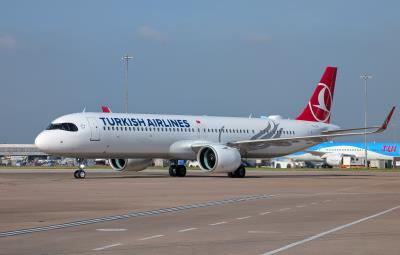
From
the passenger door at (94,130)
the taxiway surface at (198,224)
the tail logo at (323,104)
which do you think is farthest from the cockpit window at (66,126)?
the tail logo at (323,104)

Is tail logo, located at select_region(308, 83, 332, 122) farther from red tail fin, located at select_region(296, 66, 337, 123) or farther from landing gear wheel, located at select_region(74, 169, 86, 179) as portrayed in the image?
landing gear wheel, located at select_region(74, 169, 86, 179)

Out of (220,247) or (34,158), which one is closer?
(220,247)

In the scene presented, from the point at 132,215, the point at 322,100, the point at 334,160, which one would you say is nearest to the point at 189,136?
the point at 322,100

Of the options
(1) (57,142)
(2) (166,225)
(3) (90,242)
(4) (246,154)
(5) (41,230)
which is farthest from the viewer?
(4) (246,154)

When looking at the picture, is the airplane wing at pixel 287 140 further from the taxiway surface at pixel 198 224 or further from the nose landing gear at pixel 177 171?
the taxiway surface at pixel 198 224

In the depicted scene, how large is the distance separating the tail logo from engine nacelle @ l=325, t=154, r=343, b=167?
58462 millimetres

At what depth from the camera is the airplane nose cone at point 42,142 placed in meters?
46.6

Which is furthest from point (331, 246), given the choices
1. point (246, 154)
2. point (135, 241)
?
point (246, 154)

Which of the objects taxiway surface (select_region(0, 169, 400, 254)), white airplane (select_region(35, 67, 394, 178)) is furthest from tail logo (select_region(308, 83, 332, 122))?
taxiway surface (select_region(0, 169, 400, 254))

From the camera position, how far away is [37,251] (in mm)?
13008

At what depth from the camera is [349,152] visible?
12925 cm

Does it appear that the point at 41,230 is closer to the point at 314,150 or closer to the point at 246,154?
the point at 246,154

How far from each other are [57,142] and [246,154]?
1559cm

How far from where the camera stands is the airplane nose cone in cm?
4657
